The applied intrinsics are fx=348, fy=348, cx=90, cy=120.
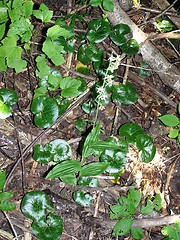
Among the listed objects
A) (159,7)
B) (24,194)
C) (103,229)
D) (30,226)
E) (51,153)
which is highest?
(159,7)

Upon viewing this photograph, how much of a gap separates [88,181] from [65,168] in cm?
26

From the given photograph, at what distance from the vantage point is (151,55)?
2719 mm

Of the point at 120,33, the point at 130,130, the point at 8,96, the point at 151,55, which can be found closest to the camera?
the point at 8,96

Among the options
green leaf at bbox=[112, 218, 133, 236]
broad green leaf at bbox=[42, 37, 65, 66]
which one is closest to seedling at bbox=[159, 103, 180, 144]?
green leaf at bbox=[112, 218, 133, 236]

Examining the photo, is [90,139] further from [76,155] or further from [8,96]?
[8,96]

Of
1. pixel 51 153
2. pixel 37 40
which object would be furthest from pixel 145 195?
pixel 37 40

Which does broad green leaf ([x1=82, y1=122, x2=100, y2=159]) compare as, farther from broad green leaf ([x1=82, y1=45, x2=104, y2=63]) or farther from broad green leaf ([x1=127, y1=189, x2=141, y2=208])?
broad green leaf ([x1=82, y1=45, x2=104, y2=63])

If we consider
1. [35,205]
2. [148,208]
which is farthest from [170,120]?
[35,205]

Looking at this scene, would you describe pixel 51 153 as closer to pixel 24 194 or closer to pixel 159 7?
pixel 24 194

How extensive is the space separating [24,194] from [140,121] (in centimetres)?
103

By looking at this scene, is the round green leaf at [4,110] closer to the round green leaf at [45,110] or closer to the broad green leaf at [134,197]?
the round green leaf at [45,110]

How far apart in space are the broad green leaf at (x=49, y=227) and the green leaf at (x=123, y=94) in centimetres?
94

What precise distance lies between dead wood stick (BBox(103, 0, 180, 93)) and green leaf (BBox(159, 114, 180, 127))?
31cm

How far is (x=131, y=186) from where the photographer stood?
8.10 feet
